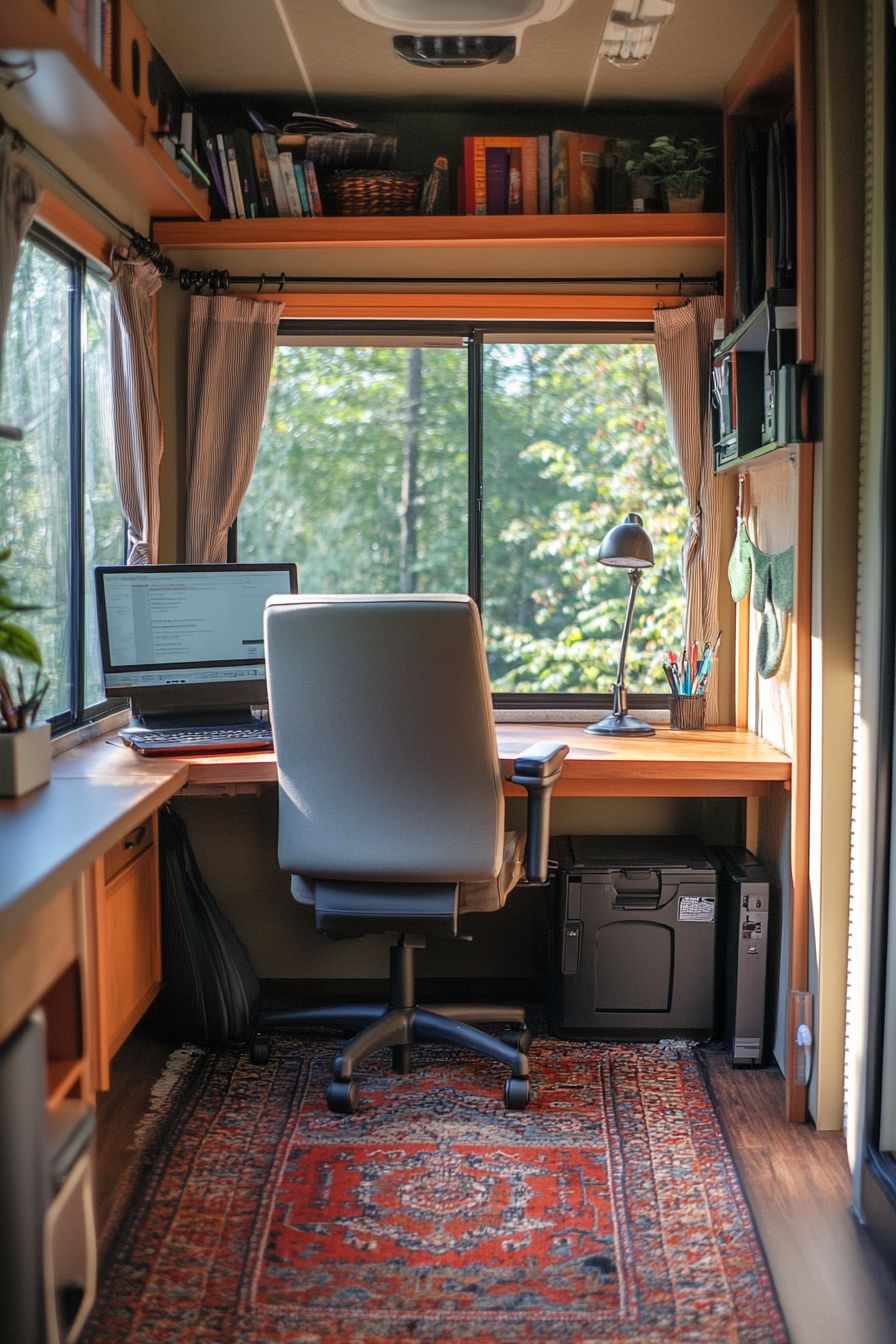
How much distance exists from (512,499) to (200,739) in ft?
8.37

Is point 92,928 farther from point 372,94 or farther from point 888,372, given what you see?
point 372,94

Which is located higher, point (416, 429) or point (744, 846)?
point (416, 429)

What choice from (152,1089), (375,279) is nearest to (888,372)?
(375,279)

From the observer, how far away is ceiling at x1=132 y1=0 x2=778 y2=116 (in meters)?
2.68

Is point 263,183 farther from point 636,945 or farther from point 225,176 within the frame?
point 636,945

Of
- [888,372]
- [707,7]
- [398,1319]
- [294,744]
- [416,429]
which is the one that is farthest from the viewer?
[416,429]

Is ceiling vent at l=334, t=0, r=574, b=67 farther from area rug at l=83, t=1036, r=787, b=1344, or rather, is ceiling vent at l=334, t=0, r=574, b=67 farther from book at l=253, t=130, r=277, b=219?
area rug at l=83, t=1036, r=787, b=1344

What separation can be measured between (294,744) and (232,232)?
161cm

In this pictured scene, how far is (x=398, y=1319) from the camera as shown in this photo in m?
1.86

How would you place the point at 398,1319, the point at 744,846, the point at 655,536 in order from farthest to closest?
the point at 655,536
the point at 744,846
the point at 398,1319

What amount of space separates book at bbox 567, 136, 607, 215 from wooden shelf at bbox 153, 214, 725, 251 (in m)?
0.07

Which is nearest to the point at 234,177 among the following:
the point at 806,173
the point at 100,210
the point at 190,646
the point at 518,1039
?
the point at 100,210

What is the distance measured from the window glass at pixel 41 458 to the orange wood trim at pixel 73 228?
69mm

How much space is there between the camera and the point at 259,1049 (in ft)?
9.23
